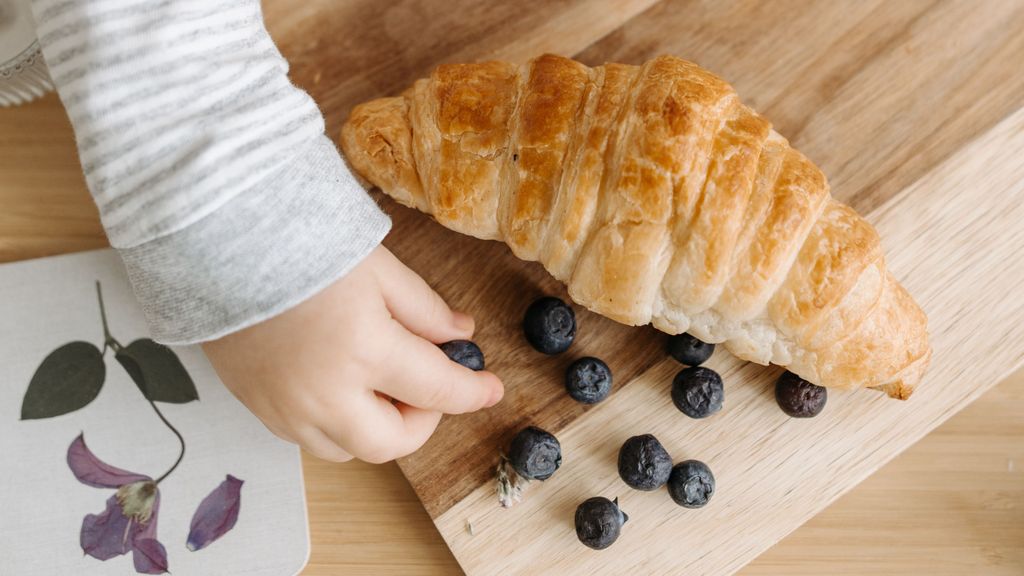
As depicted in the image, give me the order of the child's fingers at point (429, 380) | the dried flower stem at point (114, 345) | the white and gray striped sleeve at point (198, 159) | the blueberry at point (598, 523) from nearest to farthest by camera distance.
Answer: the white and gray striped sleeve at point (198, 159)
the child's fingers at point (429, 380)
the blueberry at point (598, 523)
the dried flower stem at point (114, 345)

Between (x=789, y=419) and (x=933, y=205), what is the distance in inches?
16.1

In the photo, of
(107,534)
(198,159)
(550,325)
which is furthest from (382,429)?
(107,534)

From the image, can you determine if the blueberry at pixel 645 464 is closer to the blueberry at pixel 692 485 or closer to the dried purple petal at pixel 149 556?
the blueberry at pixel 692 485

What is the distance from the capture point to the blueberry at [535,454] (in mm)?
1143

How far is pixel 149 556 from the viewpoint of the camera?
1202 mm

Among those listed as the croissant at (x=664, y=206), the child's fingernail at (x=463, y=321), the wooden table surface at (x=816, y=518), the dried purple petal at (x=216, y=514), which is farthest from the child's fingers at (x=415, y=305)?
the dried purple petal at (x=216, y=514)

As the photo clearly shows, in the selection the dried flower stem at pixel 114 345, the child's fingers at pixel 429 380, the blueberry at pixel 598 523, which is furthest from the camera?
the dried flower stem at pixel 114 345

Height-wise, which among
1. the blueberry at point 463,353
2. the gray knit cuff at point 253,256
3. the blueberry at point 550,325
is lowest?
the blueberry at point 463,353

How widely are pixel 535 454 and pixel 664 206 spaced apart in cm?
42

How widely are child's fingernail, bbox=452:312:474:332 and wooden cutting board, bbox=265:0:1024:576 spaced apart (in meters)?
0.07

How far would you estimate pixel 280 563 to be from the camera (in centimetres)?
121

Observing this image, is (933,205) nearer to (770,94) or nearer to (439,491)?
(770,94)

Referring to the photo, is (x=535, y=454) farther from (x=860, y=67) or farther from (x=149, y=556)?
(x=860, y=67)

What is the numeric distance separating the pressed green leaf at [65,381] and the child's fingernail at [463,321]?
592 millimetres
